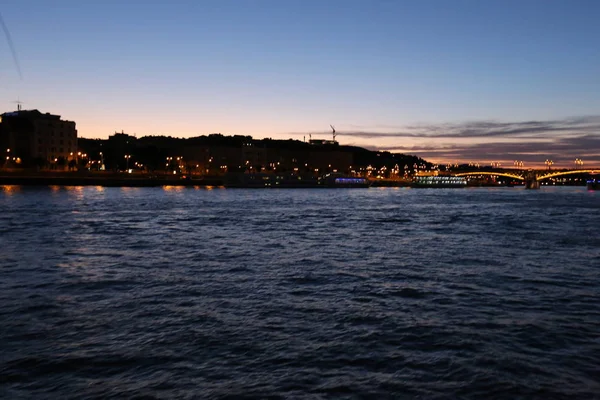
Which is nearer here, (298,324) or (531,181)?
(298,324)

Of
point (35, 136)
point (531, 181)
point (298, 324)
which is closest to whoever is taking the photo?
point (298, 324)

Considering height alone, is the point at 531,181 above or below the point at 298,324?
below

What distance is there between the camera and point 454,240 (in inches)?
1034

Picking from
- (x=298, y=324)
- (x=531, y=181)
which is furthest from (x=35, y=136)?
(x=531, y=181)

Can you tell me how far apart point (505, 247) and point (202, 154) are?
14444 cm

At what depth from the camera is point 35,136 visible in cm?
10538

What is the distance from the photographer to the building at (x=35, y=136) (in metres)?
104

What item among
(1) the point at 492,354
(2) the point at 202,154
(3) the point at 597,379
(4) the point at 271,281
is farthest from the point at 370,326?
(2) the point at 202,154

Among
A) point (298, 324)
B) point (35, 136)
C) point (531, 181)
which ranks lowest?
point (531, 181)

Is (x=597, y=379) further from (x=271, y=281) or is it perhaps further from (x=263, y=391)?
(x=271, y=281)

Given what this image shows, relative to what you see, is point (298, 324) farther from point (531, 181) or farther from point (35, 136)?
point (531, 181)

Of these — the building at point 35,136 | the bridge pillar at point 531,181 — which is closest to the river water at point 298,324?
the building at point 35,136

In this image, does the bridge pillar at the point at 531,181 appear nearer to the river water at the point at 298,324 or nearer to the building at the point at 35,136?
the building at the point at 35,136

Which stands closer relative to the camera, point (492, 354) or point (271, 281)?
point (492, 354)
